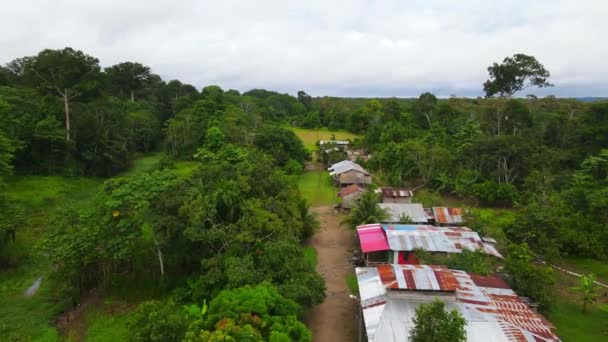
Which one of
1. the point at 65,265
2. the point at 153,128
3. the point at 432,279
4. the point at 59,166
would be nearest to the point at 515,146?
the point at 432,279

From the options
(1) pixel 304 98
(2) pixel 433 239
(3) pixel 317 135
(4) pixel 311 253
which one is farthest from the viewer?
(1) pixel 304 98

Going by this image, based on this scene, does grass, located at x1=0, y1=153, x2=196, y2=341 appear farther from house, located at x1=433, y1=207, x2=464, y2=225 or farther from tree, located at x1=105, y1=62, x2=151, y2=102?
tree, located at x1=105, y1=62, x2=151, y2=102

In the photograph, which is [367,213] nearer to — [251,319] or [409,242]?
[409,242]

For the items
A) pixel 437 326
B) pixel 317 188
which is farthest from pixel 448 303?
pixel 317 188

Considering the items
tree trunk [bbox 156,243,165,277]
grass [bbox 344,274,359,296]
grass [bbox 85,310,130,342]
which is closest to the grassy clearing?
grass [bbox 344,274,359,296]

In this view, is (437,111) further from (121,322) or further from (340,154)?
(121,322)

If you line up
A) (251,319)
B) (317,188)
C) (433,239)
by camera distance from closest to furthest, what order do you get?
(251,319) → (433,239) → (317,188)
